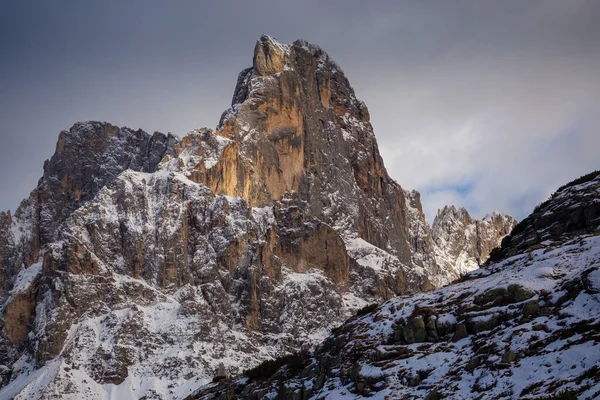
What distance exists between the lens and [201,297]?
18875cm

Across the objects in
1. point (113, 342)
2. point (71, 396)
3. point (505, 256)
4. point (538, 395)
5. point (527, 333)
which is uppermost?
point (113, 342)

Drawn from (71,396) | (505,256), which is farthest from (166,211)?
(505,256)

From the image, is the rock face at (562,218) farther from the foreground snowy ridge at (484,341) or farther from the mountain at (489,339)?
the foreground snowy ridge at (484,341)

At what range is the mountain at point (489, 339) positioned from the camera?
36.9 metres

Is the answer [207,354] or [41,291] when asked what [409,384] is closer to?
[207,354]

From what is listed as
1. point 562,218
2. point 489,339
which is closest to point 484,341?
point 489,339

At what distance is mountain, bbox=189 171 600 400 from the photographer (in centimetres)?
3694

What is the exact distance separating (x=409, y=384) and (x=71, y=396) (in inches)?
5048

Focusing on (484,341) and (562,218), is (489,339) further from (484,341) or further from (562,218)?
(562,218)

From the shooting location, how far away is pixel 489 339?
138 ft

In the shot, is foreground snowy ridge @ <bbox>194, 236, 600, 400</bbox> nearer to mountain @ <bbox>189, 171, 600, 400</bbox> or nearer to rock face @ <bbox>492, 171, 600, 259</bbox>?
mountain @ <bbox>189, 171, 600, 400</bbox>

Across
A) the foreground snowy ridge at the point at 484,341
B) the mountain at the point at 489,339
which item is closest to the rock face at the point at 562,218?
the mountain at the point at 489,339

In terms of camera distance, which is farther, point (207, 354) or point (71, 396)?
point (207, 354)

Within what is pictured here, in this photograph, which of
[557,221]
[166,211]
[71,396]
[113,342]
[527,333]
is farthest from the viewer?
[166,211]
